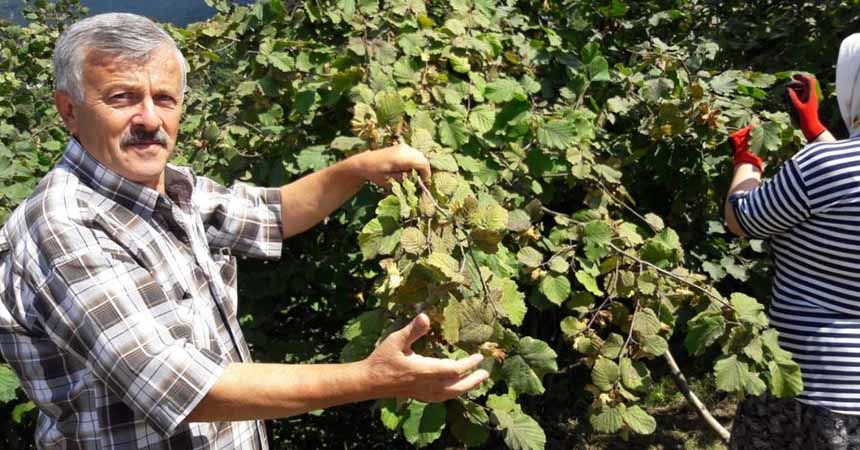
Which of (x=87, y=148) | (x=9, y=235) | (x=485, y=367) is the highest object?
(x=87, y=148)

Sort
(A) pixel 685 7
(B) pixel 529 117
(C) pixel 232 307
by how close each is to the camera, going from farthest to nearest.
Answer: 1. (A) pixel 685 7
2. (B) pixel 529 117
3. (C) pixel 232 307

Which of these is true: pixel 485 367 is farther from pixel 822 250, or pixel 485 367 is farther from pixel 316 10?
pixel 316 10

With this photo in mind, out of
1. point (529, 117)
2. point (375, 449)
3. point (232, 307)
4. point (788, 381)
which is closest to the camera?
point (232, 307)

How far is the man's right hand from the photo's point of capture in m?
1.29

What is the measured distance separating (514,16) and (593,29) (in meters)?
0.40

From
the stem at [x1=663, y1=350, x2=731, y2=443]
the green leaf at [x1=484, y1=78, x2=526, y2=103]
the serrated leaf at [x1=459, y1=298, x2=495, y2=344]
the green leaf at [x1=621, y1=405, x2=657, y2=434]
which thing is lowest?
the stem at [x1=663, y1=350, x2=731, y2=443]

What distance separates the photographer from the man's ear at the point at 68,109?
1.54m

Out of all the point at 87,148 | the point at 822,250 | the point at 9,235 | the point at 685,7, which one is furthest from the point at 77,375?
the point at 685,7

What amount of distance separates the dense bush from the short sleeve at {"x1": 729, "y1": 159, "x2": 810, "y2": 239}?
0.62 feet

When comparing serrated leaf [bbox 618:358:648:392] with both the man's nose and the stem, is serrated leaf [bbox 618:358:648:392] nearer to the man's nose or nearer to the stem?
the man's nose

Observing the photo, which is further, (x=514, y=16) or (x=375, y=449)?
(x=375, y=449)

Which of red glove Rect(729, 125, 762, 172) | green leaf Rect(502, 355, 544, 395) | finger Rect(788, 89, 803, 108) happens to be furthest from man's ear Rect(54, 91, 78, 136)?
finger Rect(788, 89, 803, 108)

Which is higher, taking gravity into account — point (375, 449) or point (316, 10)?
point (316, 10)

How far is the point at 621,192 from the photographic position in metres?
2.59
